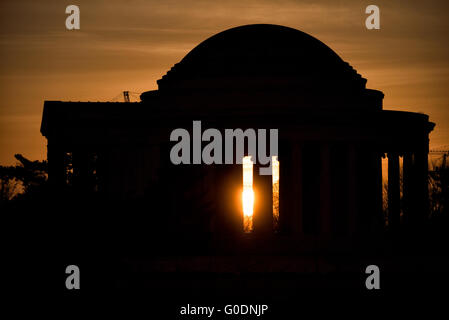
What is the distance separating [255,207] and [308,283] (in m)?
15.1

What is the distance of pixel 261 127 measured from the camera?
64.8 metres

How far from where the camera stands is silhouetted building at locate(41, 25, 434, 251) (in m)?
64.6

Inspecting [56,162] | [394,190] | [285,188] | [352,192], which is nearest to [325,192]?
[352,192]

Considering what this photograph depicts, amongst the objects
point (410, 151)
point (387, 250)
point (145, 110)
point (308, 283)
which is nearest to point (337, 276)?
point (308, 283)

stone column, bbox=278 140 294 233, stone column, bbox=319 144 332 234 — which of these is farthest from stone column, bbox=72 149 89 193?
stone column, bbox=319 144 332 234

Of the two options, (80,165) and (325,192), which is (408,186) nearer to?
(325,192)

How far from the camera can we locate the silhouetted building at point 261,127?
64.6 meters

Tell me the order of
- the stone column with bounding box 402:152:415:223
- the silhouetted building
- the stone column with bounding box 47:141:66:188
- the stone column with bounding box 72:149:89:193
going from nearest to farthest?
the silhouetted building
the stone column with bounding box 47:141:66:188
the stone column with bounding box 402:152:415:223
the stone column with bounding box 72:149:89:193

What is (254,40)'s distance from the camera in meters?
68.9
